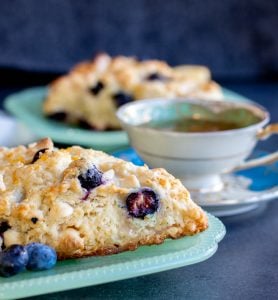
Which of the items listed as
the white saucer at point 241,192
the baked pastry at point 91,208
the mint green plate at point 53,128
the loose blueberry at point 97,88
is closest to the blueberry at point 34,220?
the baked pastry at point 91,208

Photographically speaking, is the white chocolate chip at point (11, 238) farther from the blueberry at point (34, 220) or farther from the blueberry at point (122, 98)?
the blueberry at point (122, 98)

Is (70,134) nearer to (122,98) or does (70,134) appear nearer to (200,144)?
(122,98)

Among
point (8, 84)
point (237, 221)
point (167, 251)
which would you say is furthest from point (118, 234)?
point (8, 84)

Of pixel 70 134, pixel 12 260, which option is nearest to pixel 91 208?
pixel 12 260

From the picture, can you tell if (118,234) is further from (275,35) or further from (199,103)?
(275,35)

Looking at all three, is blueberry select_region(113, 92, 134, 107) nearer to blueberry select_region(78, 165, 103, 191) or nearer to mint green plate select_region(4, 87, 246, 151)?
mint green plate select_region(4, 87, 246, 151)

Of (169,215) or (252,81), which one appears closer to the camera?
(169,215)
